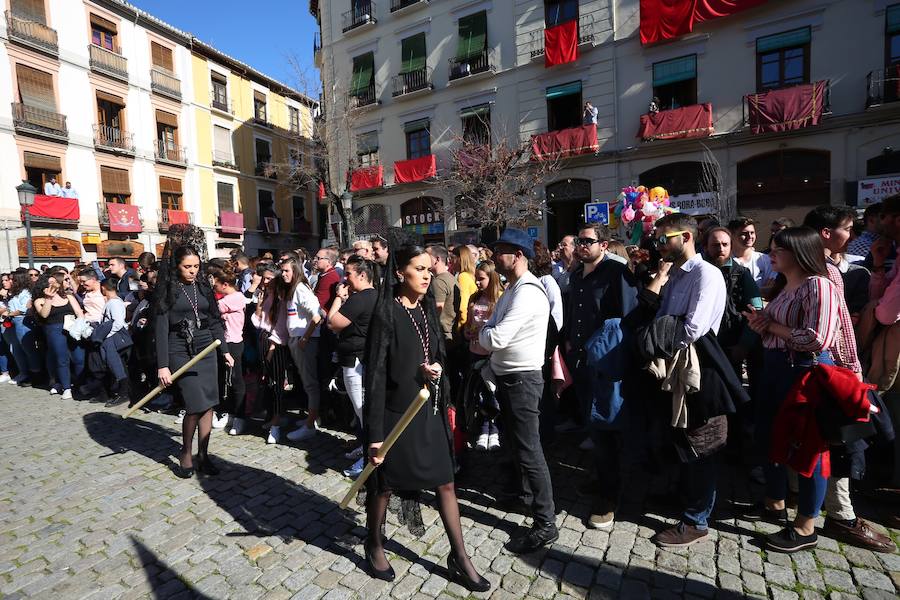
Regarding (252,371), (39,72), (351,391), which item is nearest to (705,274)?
(351,391)

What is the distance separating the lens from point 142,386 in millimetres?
6504

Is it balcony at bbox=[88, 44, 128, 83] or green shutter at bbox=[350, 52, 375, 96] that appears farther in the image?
green shutter at bbox=[350, 52, 375, 96]

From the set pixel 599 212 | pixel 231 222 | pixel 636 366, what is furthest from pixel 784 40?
pixel 231 222

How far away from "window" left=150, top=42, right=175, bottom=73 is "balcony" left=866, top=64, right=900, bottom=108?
30943mm

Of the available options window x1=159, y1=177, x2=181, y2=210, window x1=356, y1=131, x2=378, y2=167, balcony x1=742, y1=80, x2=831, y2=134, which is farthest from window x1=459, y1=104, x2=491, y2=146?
window x1=159, y1=177, x2=181, y2=210

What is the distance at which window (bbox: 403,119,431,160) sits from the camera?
2159cm

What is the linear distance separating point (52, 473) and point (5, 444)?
58.5 inches

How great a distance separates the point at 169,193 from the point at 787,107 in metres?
28.2

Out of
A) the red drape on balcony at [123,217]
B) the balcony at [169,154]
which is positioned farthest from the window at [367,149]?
the red drape on balcony at [123,217]

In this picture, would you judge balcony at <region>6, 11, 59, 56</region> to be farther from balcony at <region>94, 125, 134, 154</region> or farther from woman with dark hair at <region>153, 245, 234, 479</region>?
woman with dark hair at <region>153, 245, 234, 479</region>

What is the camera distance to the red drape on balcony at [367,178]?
22.8 metres

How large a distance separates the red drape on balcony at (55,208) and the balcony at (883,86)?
29.7m

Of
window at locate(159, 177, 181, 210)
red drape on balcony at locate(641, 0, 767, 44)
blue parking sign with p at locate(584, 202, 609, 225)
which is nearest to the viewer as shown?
blue parking sign with p at locate(584, 202, 609, 225)

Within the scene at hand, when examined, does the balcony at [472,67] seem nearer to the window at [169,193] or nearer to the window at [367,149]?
the window at [367,149]
